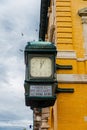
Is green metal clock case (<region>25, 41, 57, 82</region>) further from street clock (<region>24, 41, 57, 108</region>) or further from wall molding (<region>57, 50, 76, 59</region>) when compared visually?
wall molding (<region>57, 50, 76, 59</region>)

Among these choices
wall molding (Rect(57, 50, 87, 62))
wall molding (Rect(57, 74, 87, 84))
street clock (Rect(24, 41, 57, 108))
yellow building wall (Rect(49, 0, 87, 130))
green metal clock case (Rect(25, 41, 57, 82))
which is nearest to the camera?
street clock (Rect(24, 41, 57, 108))

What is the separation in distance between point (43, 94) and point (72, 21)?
679cm

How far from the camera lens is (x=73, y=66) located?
38.0ft

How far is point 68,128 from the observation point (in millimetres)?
10555

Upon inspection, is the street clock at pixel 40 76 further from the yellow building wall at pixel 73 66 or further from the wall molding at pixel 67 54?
the wall molding at pixel 67 54

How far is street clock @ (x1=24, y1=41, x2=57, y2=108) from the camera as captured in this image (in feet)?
21.7

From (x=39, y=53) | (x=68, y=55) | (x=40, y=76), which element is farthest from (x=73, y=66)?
(x=40, y=76)

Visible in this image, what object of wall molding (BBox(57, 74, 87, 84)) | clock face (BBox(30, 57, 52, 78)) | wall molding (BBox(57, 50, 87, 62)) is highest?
clock face (BBox(30, 57, 52, 78))

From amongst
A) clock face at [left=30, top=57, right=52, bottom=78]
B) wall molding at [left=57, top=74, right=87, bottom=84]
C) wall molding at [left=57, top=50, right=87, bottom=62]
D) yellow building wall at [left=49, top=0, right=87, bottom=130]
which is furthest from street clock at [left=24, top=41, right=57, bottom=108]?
wall molding at [left=57, top=50, right=87, bottom=62]

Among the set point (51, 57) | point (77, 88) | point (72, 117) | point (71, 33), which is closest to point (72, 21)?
point (71, 33)

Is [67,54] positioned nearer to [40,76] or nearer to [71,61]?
[71,61]

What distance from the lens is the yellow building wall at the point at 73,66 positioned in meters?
10.6

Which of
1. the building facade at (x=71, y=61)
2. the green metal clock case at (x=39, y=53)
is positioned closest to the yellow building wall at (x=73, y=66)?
the building facade at (x=71, y=61)

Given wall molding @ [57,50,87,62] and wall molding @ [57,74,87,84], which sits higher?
wall molding @ [57,50,87,62]
